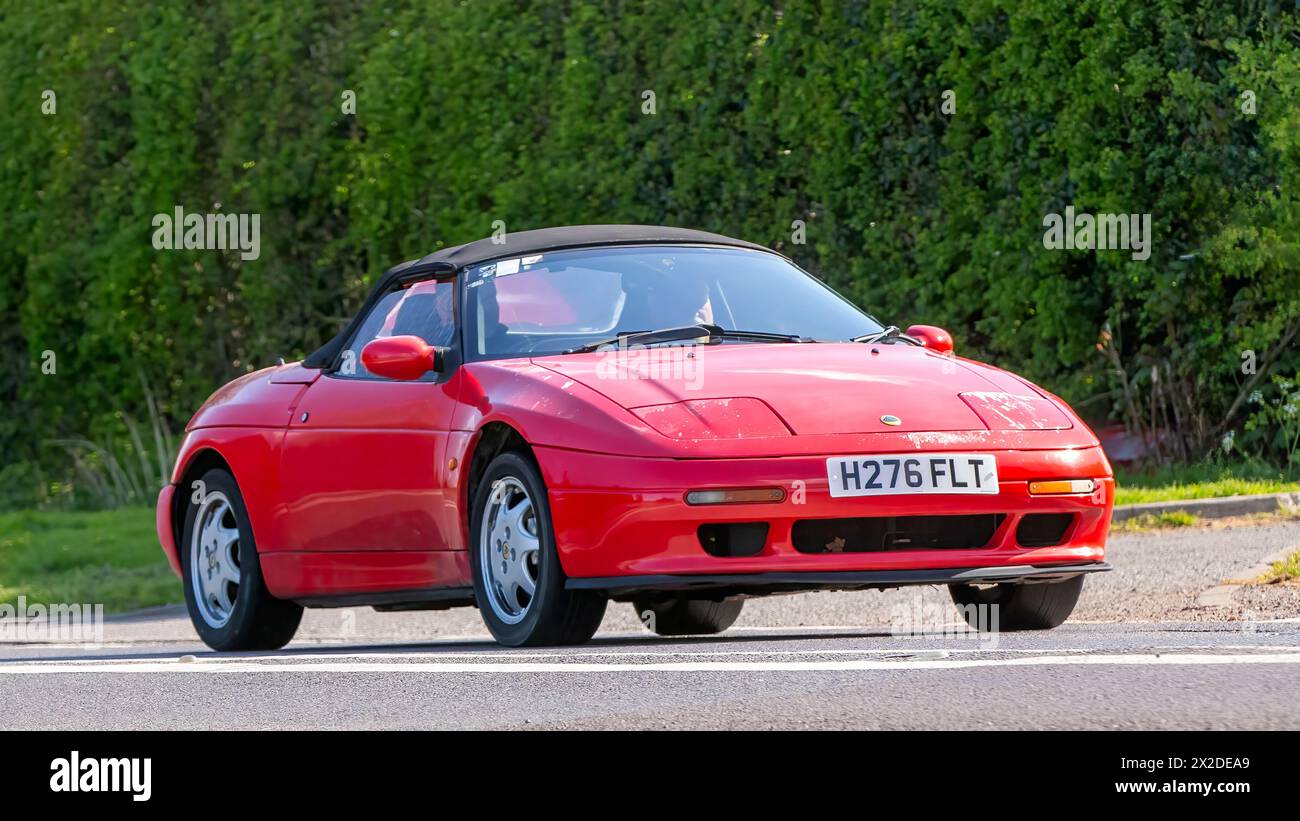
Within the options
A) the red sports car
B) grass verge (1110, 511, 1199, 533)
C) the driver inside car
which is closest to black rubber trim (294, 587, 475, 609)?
the red sports car

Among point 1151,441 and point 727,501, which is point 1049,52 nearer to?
point 1151,441

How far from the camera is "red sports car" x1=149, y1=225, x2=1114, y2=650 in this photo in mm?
7434

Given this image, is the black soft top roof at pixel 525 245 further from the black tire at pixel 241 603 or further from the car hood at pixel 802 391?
the car hood at pixel 802 391

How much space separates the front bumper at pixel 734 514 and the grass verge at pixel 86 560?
6256 mm

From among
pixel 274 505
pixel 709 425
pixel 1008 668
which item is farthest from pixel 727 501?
pixel 274 505

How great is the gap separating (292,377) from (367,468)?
0.98 m

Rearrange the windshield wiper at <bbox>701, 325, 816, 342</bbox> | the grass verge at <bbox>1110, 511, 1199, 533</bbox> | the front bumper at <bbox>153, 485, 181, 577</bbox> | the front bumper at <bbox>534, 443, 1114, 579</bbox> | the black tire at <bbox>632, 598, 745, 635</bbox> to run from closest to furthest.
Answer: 1. the front bumper at <bbox>534, 443, 1114, 579</bbox>
2. the windshield wiper at <bbox>701, 325, 816, 342</bbox>
3. the black tire at <bbox>632, 598, 745, 635</bbox>
4. the front bumper at <bbox>153, 485, 181, 577</bbox>
5. the grass verge at <bbox>1110, 511, 1199, 533</bbox>

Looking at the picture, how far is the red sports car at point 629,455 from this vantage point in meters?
7.43

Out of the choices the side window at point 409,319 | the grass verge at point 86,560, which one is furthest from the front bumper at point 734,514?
the grass verge at point 86,560

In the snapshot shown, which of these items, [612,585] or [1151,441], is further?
[1151,441]

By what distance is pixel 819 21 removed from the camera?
15156 mm

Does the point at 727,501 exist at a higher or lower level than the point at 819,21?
lower

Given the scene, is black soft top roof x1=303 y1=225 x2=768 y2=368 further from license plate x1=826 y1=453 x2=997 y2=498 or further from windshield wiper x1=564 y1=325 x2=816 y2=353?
license plate x1=826 y1=453 x2=997 y2=498

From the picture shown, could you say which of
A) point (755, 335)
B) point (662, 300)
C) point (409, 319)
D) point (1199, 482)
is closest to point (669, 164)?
point (1199, 482)
